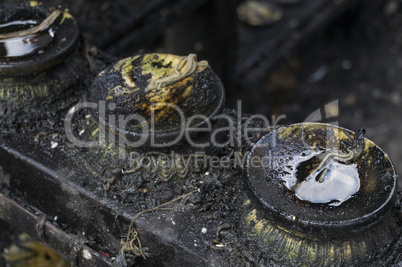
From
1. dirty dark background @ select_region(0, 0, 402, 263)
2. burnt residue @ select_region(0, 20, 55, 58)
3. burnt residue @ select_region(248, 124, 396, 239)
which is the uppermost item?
burnt residue @ select_region(0, 20, 55, 58)

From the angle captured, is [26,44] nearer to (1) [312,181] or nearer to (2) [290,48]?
(1) [312,181]

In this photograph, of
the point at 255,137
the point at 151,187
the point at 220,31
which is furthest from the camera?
the point at 220,31

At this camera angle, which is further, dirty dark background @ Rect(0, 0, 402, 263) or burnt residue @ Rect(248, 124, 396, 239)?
dirty dark background @ Rect(0, 0, 402, 263)

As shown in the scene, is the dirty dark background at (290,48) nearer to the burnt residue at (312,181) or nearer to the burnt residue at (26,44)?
A: the burnt residue at (26,44)

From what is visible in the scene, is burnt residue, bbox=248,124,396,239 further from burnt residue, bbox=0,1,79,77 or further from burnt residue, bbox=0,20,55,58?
burnt residue, bbox=0,20,55,58

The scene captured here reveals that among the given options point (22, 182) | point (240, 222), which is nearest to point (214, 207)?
point (240, 222)

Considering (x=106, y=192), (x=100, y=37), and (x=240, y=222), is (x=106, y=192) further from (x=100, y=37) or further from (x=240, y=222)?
(x=100, y=37)

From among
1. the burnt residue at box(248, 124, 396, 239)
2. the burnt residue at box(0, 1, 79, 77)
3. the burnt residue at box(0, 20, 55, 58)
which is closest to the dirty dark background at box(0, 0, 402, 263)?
the burnt residue at box(0, 1, 79, 77)

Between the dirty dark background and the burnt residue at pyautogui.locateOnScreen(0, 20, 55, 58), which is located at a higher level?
the burnt residue at pyautogui.locateOnScreen(0, 20, 55, 58)
